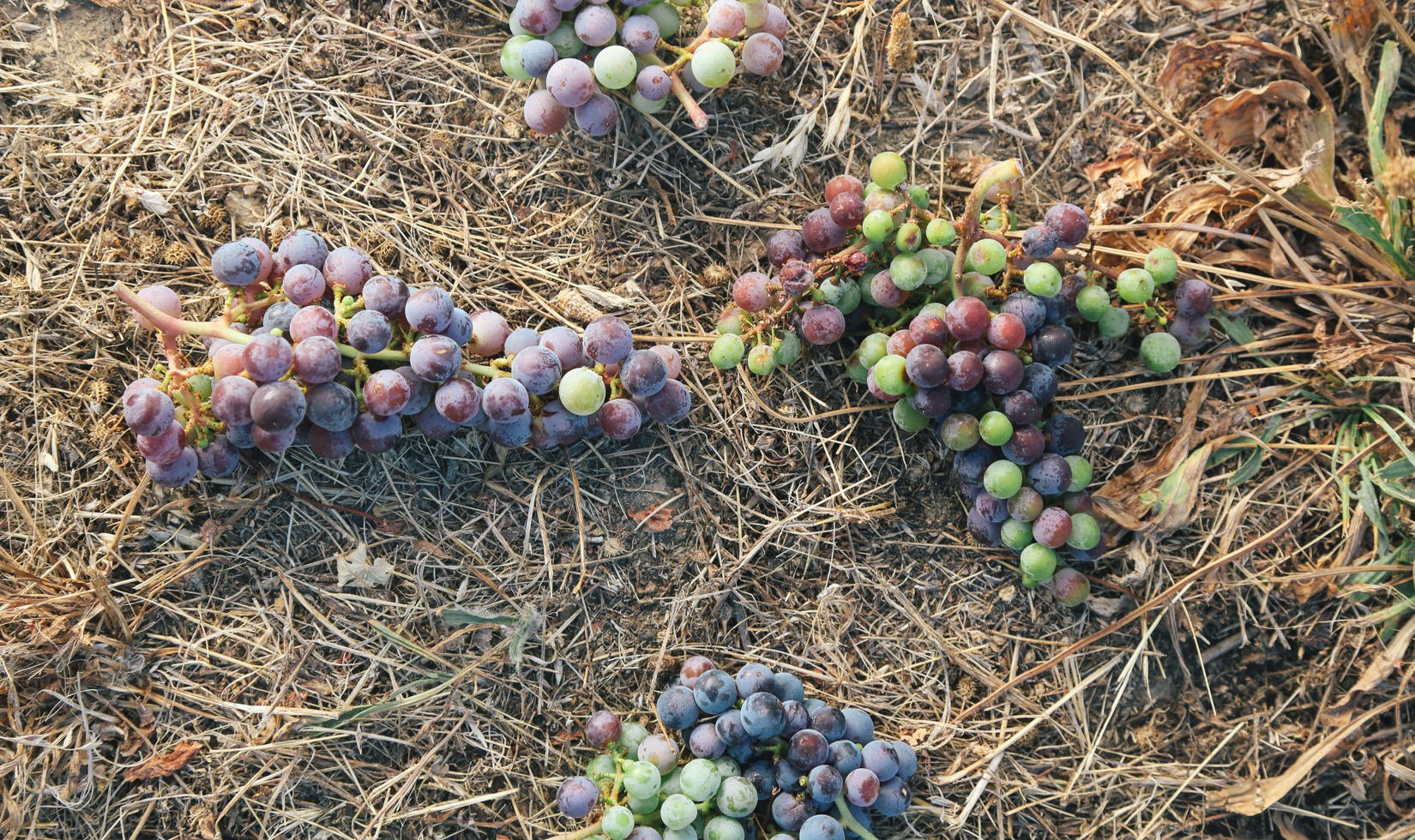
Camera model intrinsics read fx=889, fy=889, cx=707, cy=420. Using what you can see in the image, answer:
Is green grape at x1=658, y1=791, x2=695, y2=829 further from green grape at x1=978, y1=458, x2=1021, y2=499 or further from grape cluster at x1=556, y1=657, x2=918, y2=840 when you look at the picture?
green grape at x1=978, y1=458, x2=1021, y2=499

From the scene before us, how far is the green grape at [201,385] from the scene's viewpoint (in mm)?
2350

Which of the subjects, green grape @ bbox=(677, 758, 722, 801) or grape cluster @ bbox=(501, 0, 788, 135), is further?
grape cluster @ bbox=(501, 0, 788, 135)

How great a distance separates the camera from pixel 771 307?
8.73 feet

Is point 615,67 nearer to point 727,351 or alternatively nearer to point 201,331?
point 727,351

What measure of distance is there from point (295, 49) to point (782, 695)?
243 cm

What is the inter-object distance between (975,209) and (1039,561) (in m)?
1.05

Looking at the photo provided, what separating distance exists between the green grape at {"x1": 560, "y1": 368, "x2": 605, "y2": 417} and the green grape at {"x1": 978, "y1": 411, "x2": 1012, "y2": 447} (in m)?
1.10

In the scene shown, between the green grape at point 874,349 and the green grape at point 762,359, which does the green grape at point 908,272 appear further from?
the green grape at point 762,359

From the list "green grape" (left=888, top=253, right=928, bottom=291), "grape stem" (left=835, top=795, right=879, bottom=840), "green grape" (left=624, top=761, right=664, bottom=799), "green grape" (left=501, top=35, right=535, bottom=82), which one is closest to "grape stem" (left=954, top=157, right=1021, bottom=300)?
"green grape" (left=888, top=253, right=928, bottom=291)

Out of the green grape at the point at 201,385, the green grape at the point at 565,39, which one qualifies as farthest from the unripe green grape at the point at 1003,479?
the green grape at the point at 201,385

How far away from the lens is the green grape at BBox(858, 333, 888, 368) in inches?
104

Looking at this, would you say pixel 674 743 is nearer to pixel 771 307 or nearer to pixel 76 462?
pixel 771 307

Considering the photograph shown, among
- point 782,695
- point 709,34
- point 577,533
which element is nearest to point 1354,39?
point 709,34

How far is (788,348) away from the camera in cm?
269
